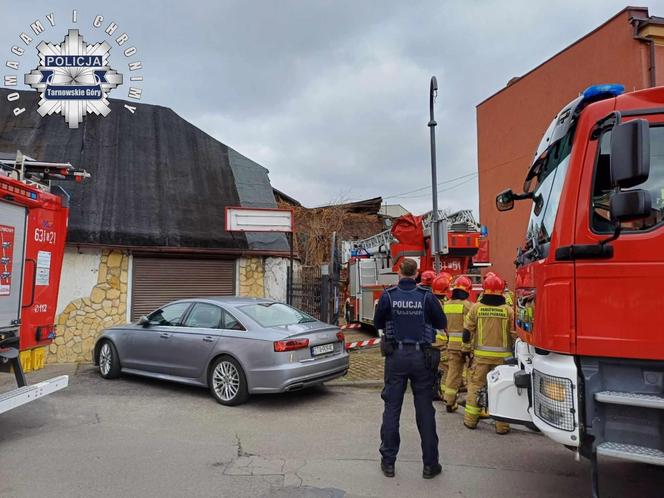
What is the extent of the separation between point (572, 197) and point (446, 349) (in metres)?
4.10

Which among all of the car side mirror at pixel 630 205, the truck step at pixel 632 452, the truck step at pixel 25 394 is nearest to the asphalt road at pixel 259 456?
the truck step at pixel 25 394

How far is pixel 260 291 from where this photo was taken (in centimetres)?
1314

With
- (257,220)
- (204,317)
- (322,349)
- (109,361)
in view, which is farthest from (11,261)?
(257,220)

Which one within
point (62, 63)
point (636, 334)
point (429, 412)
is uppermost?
point (62, 63)

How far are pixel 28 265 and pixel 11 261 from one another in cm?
36

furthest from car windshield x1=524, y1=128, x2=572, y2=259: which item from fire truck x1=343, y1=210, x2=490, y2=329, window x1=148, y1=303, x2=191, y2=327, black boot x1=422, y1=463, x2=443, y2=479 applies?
window x1=148, y1=303, x2=191, y2=327

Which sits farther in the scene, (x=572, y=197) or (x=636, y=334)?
(x=572, y=197)

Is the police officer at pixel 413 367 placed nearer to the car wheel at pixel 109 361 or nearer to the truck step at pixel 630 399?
the truck step at pixel 630 399

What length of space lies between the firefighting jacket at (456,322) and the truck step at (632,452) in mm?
3498

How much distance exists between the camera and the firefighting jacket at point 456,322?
6.64 m

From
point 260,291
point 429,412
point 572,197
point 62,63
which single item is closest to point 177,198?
point 260,291

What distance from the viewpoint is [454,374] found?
6.71m

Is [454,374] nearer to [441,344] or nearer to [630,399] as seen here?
[441,344]

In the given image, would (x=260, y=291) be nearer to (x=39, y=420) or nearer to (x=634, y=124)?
(x=39, y=420)
